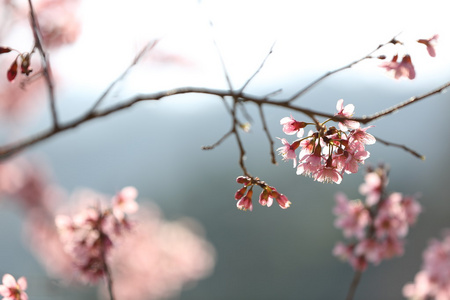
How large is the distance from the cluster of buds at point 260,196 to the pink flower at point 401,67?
300 millimetres

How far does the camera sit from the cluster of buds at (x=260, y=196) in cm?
76

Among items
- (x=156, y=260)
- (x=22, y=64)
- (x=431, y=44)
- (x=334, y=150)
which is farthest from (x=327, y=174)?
(x=156, y=260)

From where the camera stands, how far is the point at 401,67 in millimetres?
796

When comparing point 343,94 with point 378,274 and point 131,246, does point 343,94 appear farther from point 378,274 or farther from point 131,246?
point 131,246

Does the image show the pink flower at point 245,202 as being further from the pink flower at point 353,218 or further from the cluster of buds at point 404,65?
the pink flower at point 353,218

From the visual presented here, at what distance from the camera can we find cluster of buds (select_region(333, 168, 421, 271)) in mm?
1508

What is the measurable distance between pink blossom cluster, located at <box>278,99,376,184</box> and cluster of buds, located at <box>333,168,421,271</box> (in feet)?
2.60

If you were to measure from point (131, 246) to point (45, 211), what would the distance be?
95 centimetres

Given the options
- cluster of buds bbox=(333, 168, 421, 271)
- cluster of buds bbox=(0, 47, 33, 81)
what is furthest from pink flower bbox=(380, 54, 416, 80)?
cluster of buds bbox=(333, 168, 421, 271)

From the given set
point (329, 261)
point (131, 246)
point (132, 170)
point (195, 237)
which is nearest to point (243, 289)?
point (329, 261)

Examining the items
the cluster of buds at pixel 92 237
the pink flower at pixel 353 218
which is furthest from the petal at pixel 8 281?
the pink flower at pixel 353 218

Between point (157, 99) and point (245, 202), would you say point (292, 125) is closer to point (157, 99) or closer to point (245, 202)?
point (245, 202)

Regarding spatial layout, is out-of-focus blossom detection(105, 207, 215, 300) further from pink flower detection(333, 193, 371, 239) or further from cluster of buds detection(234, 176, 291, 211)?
cluster of buds detection(234, 176, 291, 211)

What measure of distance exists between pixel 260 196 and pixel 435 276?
63.2 inches
